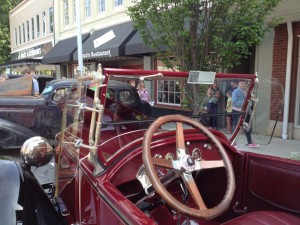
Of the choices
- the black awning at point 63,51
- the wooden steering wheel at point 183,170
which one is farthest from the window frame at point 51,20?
the wooden steering wheel at point 183,170

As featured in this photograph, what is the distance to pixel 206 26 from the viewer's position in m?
5.87

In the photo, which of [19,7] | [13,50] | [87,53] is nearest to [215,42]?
[87,53]

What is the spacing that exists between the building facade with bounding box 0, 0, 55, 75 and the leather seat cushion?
2059 cm

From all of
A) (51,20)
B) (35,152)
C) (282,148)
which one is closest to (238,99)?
(35,152)

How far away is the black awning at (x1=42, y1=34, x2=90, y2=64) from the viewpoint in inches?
650

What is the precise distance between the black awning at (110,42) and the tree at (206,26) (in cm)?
578

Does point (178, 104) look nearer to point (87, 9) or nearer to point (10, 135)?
point (10, 135)

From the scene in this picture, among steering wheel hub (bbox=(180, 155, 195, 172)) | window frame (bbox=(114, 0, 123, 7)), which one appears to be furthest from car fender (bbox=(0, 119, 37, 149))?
window frame (bbox=(114, 0, 123, 7))

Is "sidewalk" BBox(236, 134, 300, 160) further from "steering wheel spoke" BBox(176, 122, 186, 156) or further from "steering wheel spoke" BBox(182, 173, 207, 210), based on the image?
"steering wheel spoke" BBox(182, 173, 207, 210)

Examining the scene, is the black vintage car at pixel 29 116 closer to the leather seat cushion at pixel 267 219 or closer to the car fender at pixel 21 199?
the car fender at pixel 21 199

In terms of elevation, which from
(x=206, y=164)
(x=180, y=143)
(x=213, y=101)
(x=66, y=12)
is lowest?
(x=206, y=164)

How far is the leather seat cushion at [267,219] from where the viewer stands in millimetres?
2350

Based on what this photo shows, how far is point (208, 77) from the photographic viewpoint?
2.62 meters

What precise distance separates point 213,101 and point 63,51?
15688 mm
